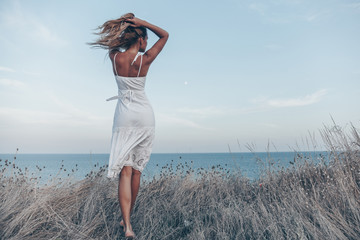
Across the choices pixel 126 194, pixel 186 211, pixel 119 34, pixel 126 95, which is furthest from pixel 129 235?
pixel 119 34

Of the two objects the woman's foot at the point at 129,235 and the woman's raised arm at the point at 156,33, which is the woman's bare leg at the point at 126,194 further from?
the woman's raised arm at the point at 156,33

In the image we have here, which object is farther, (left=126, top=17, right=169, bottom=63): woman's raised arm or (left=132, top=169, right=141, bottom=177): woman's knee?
(left=132, top=169, right=141, bottom=177): woman's knee

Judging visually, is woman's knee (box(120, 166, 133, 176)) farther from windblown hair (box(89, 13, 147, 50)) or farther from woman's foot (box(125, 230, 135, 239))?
windblown hair (box(89, 13, 147, 50))

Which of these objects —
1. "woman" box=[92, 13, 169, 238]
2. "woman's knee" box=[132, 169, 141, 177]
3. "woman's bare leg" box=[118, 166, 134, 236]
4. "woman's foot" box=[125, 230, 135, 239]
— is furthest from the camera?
"woman's knee" box=[132, 169, 141, 177]

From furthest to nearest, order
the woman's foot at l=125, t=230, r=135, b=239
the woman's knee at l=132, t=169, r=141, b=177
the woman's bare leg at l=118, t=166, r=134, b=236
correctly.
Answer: the woman's knee at l=132, t=169, r=141, b=177
the woman's bare leg at l=118, t=166, r=134, b=236
the woman's foot at l=125, t=230, r=135, b=239

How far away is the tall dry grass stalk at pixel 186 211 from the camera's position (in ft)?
9.34

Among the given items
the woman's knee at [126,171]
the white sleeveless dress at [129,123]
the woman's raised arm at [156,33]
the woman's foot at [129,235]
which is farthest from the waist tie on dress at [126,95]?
the woman's foot at [129,235]

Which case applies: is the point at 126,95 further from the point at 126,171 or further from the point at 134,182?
the point at 134,182

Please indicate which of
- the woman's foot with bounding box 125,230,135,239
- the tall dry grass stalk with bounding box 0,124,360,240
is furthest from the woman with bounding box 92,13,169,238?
the tall dry grass stalk with bounding box 0,124,360,240

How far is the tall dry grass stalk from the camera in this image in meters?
2.85

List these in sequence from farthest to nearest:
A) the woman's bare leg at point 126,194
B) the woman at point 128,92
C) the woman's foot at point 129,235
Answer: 1. the woman at point 128,92
2. the woman's bare leg at point 126,194
3. the woman's foot at point 129,235

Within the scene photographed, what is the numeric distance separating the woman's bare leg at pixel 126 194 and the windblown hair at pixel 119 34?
138 cm

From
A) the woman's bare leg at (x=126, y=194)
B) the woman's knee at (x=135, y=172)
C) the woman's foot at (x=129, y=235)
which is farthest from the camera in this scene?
the woman's knee at (x=135, y=172)

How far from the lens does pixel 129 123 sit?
2977mm
